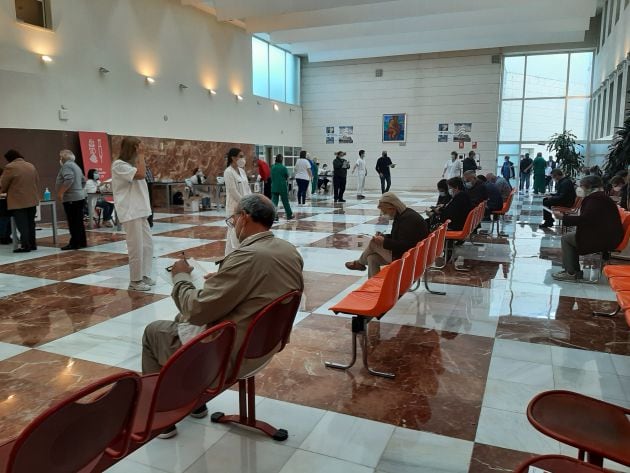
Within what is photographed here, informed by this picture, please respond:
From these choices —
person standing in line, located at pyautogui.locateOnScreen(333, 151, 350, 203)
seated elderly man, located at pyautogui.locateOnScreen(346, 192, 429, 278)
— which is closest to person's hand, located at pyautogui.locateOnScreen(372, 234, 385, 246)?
seated elderly man, located at pyautogui.locateOnScreen(346, 192, 429, 278)

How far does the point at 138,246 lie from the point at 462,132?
18.3m

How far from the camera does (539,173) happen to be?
18031 mm

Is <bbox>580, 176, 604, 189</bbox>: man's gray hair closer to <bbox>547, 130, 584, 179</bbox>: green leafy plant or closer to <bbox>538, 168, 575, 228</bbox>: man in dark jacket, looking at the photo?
<bbox>538, 168, 575, 228</bbox>: man in dark jacket

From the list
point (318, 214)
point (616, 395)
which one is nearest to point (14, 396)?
point (616, 395)

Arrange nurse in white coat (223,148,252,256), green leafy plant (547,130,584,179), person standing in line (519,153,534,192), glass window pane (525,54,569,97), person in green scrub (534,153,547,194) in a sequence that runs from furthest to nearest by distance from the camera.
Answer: glass window pane (525,54,569,97)
person standing in line (519,153,534,192)
person in green scrub (534,153,547,194)
green leafy plant (547,130,584,179)
nurse in white coat (223,148,252,256)

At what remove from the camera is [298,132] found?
23.0 meters

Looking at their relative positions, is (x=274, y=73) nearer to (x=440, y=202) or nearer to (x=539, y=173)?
(x=539, y=173)

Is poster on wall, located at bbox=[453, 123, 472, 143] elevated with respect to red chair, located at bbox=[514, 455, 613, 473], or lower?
elevated

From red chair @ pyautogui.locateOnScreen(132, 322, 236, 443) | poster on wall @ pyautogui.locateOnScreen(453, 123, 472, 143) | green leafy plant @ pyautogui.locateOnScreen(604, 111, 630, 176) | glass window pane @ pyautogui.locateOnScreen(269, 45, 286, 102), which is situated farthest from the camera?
poster on wall @ pyautogui.locateOnScreen(453, 123, 472, 143)

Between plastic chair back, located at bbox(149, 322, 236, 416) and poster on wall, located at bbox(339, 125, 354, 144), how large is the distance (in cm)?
2144

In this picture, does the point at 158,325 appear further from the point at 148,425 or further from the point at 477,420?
the point at 477,420

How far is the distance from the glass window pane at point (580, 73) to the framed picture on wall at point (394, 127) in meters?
→ 6.78

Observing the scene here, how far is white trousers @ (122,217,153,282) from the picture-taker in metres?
5.22

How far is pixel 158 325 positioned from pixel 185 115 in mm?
13880
